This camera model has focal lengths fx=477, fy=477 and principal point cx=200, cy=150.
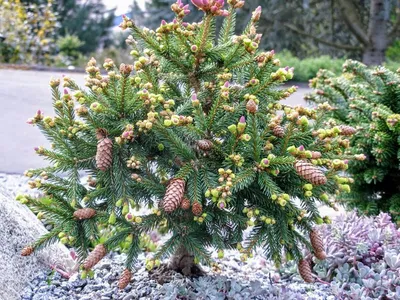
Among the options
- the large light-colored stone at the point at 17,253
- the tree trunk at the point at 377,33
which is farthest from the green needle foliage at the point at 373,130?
the tree trunk at the point at 377,33

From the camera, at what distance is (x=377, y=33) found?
11.2 m

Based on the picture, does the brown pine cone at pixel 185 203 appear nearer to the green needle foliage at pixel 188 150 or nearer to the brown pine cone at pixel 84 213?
the green needle foliage at pixel 188 150

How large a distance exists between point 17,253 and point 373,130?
7.62ft

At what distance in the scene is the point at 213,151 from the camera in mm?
2037

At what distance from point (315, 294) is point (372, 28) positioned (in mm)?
10109

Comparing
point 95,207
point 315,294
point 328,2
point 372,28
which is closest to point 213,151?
point 95,207

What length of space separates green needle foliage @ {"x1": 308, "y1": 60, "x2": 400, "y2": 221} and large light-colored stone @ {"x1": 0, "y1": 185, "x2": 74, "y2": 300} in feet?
6.85

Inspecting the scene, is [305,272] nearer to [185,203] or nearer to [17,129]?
[185,203]

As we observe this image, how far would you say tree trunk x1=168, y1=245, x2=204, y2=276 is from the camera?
98.1 inches

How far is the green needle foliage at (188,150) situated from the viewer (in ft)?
6.30

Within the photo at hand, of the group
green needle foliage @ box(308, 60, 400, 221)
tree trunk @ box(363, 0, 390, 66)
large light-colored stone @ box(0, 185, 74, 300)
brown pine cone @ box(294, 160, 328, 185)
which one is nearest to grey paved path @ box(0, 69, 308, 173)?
large light-colored stone @ box(0, 185, 74, 300)

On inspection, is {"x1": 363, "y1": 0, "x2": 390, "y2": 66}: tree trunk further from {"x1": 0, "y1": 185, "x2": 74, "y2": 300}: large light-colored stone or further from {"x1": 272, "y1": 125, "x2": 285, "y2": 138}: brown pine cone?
{"x1": 0, "y1": 185, "x2": 74, "y2": 300}: large light-colored stone

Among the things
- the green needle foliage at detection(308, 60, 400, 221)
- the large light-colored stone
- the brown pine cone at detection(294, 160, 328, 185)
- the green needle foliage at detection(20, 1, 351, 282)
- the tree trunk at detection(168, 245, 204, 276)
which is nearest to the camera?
the brown pine cone at detection(294, 160, 328, 185)

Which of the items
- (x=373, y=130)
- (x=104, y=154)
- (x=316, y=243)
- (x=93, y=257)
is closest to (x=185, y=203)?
(x=104, y=154)
